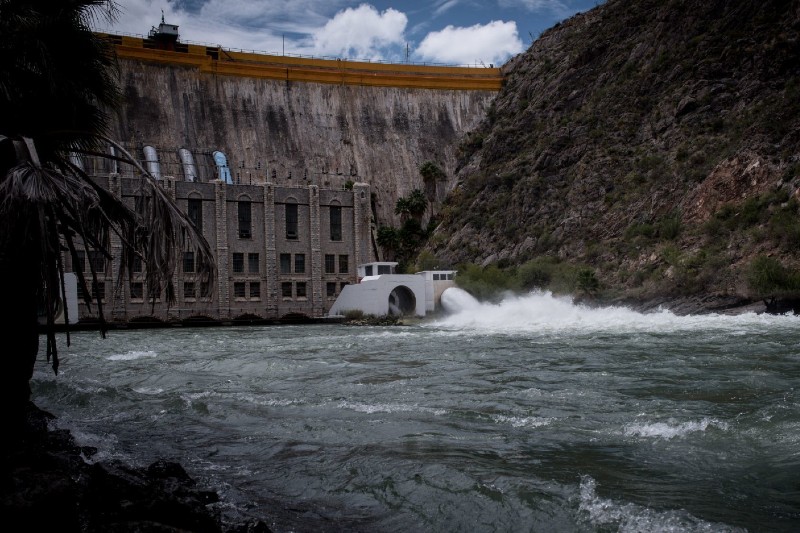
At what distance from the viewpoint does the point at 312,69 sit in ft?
230

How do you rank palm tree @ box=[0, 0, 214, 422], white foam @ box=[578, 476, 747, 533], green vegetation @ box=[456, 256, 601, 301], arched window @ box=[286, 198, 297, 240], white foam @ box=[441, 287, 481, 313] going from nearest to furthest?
palm tree @ box=[0, 0, 214, 422] → white foam @ box=[578, 476, 747, 533] → green vegetation @ box=[456, 256, 601, 301] → white foam @ box=[441, 287, 481, 313] → arched window @ box=[286, 198, 297, 240]

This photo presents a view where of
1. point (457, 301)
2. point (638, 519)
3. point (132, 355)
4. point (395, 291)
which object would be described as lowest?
point (638, 519)

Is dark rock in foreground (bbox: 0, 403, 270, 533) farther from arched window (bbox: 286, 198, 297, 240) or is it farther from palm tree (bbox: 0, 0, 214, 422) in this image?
arched window (bbox: 286, 198, 297, 240)

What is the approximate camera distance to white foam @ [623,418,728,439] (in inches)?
396

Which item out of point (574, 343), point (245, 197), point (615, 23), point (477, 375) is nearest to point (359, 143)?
point (245, 197)

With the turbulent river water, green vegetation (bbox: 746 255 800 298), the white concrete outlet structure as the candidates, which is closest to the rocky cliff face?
the white concrete outlet structure

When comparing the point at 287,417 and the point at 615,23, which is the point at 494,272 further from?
the point at 287,417

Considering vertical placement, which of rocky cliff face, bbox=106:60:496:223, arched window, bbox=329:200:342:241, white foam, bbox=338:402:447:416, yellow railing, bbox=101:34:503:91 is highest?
yellow railing, bbox=101:34:503:91

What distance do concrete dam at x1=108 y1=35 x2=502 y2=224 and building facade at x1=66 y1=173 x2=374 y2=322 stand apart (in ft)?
28.4

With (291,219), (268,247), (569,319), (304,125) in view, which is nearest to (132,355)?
(569,319)

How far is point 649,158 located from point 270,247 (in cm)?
2706

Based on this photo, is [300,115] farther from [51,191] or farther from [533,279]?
[51,191]

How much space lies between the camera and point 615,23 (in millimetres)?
63969

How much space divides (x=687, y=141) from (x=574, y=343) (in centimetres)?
2922
